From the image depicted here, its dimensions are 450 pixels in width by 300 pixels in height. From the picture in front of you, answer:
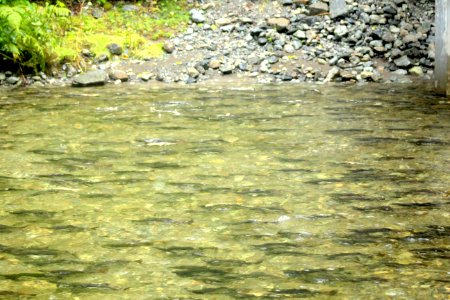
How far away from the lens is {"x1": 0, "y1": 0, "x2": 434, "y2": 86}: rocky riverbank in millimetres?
10391

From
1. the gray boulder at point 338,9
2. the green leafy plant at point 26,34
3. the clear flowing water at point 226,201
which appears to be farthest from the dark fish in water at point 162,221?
the gray boulder at point 338,9

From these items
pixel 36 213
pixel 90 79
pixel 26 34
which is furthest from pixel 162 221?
pixel 26 34

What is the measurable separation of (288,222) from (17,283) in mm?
1829

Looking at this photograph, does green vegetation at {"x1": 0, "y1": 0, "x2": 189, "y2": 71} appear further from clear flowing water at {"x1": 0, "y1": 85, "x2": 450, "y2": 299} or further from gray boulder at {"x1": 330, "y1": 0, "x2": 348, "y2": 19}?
gray boulder at {"x1": 330, "y1": 0, "x2": 348, "y2": 19}

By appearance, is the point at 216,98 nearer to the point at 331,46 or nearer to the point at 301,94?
the point at 301,94

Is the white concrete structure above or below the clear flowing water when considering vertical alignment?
above

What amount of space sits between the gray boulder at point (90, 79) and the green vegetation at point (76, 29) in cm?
81

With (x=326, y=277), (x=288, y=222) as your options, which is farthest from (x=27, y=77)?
(x=326, y=277)

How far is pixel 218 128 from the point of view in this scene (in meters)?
7.08

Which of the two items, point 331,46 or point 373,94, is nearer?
point 373,94

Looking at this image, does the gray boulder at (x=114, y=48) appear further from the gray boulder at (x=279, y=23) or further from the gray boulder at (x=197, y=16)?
the gray boulder at (x=279, y=23)

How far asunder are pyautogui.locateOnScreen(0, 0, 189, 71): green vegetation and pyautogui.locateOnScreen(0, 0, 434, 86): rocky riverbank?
25cm

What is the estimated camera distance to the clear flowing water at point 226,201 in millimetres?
3420

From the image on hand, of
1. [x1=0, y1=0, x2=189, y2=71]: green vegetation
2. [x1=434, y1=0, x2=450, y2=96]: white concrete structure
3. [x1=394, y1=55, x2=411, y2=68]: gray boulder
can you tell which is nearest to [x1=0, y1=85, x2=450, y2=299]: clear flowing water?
[x1=434, y1=0, x2=450, y2=96]: white concrete structure
